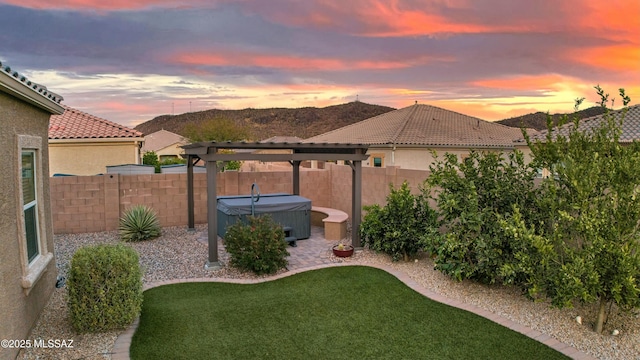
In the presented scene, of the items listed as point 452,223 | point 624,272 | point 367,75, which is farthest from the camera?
point 367,75

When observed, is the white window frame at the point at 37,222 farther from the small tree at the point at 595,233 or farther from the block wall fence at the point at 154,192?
the small tree at the point at 595,233

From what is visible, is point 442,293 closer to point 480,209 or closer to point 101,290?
point 480,209

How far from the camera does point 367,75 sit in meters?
20.0

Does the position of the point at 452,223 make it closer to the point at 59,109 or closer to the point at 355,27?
the point at 59,109

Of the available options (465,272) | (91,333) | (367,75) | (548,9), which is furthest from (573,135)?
(367,75)

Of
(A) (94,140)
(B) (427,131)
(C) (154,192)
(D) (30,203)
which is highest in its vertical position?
(B) (427,131)

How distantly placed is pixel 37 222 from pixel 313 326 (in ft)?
13.7

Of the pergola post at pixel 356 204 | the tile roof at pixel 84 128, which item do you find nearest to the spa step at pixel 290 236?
the pergola post at pixel 356 204

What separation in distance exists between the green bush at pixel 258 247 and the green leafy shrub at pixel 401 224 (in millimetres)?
2231

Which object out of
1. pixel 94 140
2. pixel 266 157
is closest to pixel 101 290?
pixel 266 157

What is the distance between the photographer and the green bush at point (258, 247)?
7980mm

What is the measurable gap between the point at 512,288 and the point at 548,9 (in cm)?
747

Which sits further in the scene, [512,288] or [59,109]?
[512,288]

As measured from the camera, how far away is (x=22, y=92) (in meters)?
4.50
